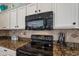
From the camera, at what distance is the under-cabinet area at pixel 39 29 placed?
1.53 metres

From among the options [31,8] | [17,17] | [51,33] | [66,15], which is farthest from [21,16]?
[66,15]

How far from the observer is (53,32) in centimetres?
155

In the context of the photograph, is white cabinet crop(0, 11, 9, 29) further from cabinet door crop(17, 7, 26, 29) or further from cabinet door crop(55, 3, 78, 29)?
cabinet door crop(55, 3, 78, 29)

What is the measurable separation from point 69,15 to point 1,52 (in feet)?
3.06

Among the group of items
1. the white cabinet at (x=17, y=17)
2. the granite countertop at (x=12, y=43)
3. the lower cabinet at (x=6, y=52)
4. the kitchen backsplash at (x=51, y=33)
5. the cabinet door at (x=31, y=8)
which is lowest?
the lower cabinet at (x=6, y=52)

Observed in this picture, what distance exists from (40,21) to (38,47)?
318mm

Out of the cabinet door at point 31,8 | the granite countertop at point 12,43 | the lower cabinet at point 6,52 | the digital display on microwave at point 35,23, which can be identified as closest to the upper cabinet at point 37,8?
the cabinet door at point 31,8

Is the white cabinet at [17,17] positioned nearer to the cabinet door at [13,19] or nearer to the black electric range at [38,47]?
the cabinet door at [13,19]

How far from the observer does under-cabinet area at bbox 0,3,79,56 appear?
5.00 ft

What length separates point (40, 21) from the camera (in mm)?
1593

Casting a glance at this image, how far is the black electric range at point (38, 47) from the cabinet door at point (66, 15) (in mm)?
203

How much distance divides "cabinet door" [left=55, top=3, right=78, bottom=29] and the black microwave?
0.27 ft

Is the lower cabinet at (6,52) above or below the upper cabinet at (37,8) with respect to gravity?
below

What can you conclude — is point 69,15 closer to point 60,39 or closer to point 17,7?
point 60,39
